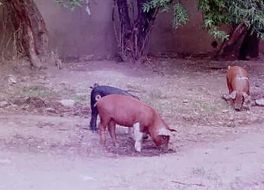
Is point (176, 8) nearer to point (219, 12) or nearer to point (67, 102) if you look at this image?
point (219, 12)

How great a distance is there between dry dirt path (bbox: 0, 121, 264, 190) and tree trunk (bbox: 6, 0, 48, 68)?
16.5 feet

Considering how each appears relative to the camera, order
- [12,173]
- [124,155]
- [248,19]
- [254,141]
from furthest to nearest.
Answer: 1. [248,19]
2. [254,141]
3. [124,155]
4. [12,173]

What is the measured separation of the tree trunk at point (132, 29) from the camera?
504 inches

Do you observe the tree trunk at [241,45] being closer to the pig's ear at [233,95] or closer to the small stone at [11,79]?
the pig's ear at [233,95]

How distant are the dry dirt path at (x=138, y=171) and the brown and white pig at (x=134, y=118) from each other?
0.27m

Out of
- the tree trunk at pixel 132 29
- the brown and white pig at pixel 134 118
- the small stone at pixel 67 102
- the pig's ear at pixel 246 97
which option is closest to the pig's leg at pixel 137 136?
the brown and white pig at pixel 134 118

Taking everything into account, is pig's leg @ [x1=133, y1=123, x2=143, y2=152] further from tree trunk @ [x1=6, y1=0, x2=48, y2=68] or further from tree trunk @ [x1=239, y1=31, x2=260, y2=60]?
tree trunk @ [x1=239, y1=31, x2=260, y2=60]

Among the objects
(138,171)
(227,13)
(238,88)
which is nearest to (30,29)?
(227,13)

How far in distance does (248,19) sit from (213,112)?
239 centimetres

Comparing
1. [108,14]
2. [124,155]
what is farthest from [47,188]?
[108,14]

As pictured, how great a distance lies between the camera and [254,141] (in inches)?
312

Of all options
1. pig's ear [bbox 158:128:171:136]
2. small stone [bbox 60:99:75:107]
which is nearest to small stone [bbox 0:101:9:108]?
small stone [bbox 60:99:75:107]

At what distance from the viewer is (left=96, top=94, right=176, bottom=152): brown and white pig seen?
7.20m

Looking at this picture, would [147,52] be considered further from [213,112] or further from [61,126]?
[61,126]
